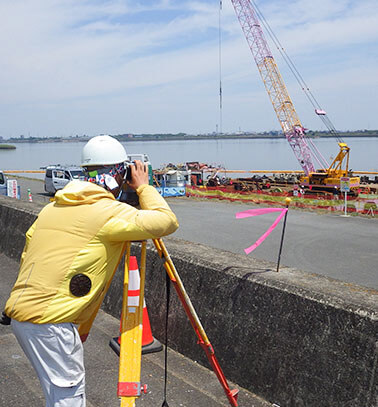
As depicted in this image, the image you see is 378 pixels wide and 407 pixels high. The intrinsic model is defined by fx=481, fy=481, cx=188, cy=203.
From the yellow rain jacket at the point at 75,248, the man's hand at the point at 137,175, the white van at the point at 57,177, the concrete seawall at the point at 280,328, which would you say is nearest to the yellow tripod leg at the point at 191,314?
the concrete seawall at the point at 280,328

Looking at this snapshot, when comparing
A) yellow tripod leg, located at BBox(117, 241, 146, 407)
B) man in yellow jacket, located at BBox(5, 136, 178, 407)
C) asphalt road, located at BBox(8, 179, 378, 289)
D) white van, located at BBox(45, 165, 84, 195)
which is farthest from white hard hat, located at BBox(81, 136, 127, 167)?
white van, located at BBox(45, 165, 84, 195)

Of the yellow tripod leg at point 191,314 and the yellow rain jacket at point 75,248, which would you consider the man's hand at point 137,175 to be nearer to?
the yellow rain jacket at point 75,248

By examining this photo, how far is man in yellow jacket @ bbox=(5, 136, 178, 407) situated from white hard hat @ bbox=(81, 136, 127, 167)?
268 millimetres

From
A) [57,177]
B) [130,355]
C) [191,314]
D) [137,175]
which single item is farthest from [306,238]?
[57,177]

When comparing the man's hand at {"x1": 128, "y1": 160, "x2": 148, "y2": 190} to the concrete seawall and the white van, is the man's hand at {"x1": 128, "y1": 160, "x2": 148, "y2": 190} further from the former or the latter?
the white van

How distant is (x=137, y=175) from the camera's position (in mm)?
2646

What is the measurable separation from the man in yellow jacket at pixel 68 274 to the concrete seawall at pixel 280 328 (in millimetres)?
1331

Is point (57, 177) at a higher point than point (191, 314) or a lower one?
lower

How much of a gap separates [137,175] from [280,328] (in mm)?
1574

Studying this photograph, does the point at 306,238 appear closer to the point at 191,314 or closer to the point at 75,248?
the point at 191,314

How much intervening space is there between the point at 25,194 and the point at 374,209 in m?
22.2

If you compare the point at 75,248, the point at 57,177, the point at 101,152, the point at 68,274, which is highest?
the point at 101,152

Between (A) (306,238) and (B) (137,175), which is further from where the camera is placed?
(A) (306,238)

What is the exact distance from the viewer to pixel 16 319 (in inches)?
94.0
